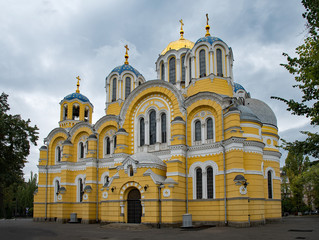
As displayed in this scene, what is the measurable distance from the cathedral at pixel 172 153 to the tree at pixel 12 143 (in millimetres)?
8147

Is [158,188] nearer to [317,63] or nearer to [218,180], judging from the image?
[218,180]

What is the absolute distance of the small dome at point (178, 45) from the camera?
3481 centimetres

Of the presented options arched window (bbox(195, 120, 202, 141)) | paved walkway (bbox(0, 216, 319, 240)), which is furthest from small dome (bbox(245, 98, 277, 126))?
paved walkway (bbox(0, 216, 319, 240))

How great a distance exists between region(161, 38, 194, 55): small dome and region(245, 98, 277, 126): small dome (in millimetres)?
8817

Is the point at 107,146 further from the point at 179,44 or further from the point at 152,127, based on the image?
the point at 179,44

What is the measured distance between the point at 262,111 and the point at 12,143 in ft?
74.7

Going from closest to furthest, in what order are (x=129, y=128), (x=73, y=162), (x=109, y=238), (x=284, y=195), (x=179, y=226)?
1. (x=109, y=238)
2. (x=179, y=226)
3. (x=129, y=128)
4. (x=73, y=162)
5. (x=284, y=195)

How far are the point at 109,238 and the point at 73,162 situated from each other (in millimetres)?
17971

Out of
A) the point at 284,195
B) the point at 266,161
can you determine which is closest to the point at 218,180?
the point at 266,161

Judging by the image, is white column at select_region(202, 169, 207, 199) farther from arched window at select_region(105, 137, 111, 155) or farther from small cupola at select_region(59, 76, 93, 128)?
small cupola at select_region(59, 76, 93, 128)

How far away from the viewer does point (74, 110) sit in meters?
38.9

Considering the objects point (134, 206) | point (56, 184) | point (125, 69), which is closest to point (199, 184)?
point (134, 206)

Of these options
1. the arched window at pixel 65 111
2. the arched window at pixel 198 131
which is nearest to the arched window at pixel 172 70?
the arched window at pixel 198 131

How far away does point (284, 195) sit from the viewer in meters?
48.8
